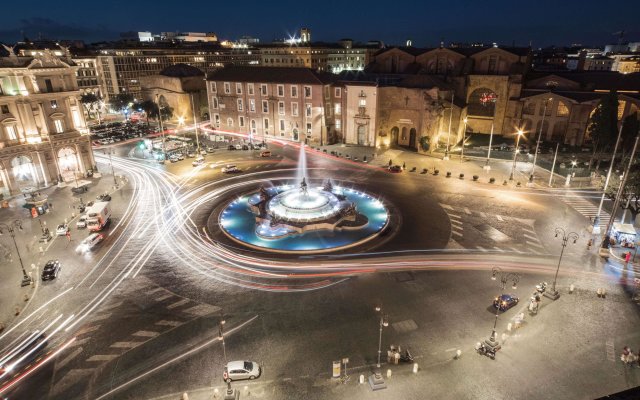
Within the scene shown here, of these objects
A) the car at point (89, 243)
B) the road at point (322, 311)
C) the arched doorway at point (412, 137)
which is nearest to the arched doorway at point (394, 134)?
the arched doorway at point (412, 137)

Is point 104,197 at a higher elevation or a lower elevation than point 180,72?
lower

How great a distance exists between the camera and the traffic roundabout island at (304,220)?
40.1m

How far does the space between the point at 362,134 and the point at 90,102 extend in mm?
92650

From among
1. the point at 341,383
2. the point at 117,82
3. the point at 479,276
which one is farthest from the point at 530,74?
the point at 117,82

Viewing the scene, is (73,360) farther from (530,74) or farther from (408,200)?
(530,74)

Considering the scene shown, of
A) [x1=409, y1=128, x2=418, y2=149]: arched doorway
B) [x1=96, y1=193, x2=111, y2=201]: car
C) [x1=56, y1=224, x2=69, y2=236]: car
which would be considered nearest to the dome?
[x1=96, y1=193, x2=111, y2=201]: car

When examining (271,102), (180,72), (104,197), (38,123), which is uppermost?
(180,72)

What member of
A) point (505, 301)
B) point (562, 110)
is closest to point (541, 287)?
point (505, 301)

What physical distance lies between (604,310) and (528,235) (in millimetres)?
12865

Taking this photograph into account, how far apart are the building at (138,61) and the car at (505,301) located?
5472 inches

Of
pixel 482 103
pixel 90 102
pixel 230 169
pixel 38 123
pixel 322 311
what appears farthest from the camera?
pixel 90 102

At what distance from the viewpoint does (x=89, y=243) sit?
130 feet

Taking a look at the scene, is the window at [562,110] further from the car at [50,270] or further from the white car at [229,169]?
the car at [50,270]

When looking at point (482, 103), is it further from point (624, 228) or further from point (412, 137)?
point (624, 228)
